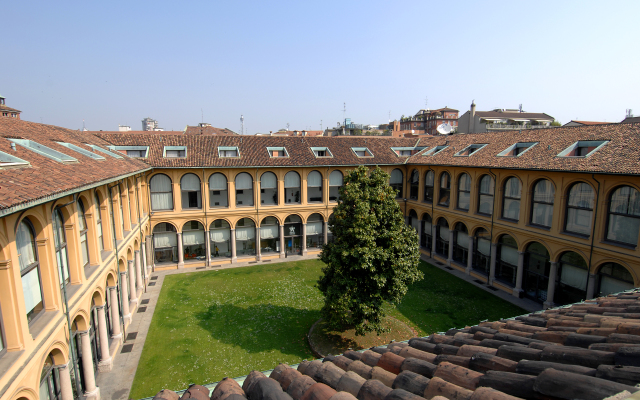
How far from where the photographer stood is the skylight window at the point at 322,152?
32516 millimetres

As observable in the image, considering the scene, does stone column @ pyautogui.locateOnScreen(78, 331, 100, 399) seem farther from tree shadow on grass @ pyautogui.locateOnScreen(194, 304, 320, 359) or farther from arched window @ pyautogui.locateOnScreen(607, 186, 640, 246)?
arched window @ pyautogui.locateOnScreen(607, 186, 640, 246)

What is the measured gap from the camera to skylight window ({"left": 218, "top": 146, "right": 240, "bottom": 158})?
97.3ft

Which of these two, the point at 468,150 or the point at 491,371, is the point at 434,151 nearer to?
the point at 468,150

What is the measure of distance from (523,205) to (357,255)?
13437 mm

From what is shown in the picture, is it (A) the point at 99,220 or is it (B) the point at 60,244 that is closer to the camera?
(B) the point at 60,244

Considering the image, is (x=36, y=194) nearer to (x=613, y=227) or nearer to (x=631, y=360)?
(x=631, y=360)

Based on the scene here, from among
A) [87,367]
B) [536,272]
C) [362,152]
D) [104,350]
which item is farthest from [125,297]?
[536,272]

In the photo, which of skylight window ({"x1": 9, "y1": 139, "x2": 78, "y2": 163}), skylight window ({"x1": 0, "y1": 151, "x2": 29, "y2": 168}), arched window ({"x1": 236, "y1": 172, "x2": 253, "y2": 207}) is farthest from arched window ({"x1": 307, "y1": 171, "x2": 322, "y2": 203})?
skylight window ({"x1": 0, "y1": 151, "x2": 29, "y2": 168})

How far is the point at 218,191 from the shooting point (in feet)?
97.3

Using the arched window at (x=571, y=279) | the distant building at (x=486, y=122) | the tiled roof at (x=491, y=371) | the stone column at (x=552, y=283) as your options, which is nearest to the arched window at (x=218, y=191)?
the stone column at (x=552, y=283)

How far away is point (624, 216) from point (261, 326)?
1893 centimetres

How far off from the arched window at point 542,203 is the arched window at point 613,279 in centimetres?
367

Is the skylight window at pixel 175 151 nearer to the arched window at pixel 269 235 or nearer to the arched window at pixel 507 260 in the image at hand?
the arched window at pixel 269 235

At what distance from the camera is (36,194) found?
8.07 m
